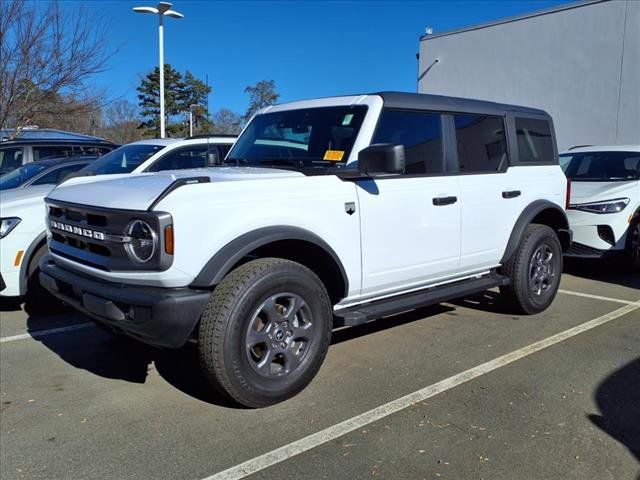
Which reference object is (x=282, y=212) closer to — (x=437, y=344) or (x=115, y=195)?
(x=115, y=195)

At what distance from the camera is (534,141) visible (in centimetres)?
562

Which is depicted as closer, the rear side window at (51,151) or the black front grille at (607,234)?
the black front grille at (607,234)

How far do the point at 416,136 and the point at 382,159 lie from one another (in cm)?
95

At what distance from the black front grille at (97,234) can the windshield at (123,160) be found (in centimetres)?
264

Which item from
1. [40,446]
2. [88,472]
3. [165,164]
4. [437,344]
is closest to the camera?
[88,472]

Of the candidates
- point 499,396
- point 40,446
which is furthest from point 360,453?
point 40,446

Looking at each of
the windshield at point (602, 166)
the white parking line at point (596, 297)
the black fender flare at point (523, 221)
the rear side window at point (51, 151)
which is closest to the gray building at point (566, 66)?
the windshield at point (602, 166)

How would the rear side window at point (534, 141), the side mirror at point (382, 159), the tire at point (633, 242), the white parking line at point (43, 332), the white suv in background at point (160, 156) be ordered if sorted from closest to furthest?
the side mirror at point (382, 159) < the white parking line at point (43, 332) < the rear side window at point (534, 141) < the white suv in background at point (160, 156) < the tire at point (633, 242)

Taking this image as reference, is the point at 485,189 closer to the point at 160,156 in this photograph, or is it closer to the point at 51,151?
the point at 160,156

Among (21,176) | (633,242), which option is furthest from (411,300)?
(21,176)

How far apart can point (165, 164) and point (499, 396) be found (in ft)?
15.0

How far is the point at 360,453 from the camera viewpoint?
9.84 ft

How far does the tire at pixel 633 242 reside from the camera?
7141 millimetres

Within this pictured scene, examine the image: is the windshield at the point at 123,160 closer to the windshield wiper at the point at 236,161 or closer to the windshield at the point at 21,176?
the windshield at the point at 21,176
